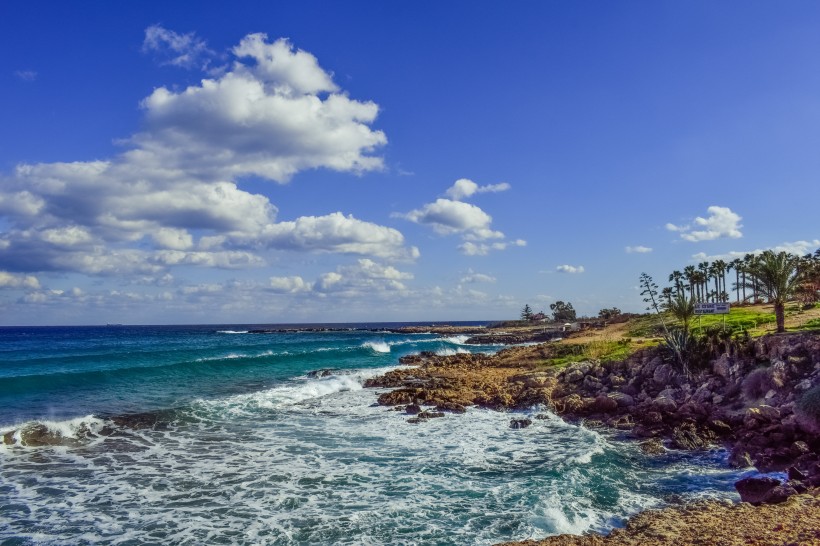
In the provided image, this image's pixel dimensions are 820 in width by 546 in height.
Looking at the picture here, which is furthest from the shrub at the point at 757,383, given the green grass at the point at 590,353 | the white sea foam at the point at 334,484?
the green grass at the point at 590,353

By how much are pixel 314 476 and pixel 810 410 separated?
1552 centimetres

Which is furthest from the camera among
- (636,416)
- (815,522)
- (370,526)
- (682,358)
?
(682,358)

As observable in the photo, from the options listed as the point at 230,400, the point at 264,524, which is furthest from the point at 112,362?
the point at 264,524

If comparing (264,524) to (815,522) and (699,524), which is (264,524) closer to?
(699,524)

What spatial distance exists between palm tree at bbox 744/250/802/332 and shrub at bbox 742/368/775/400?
404 inches

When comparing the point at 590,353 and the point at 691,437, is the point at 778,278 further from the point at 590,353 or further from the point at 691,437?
the point at 691,437

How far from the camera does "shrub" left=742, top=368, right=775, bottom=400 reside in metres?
21.3

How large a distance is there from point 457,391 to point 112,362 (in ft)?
129

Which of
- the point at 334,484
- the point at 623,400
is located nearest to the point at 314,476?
the point at 334,484

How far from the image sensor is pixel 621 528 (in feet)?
39.0

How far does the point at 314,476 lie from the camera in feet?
55.0

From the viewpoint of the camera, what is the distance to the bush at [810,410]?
1647 cm

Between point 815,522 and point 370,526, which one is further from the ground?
point 815,522

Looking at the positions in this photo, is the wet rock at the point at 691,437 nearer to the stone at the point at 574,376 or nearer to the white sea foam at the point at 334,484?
the white sea foam at the point at 334,484
